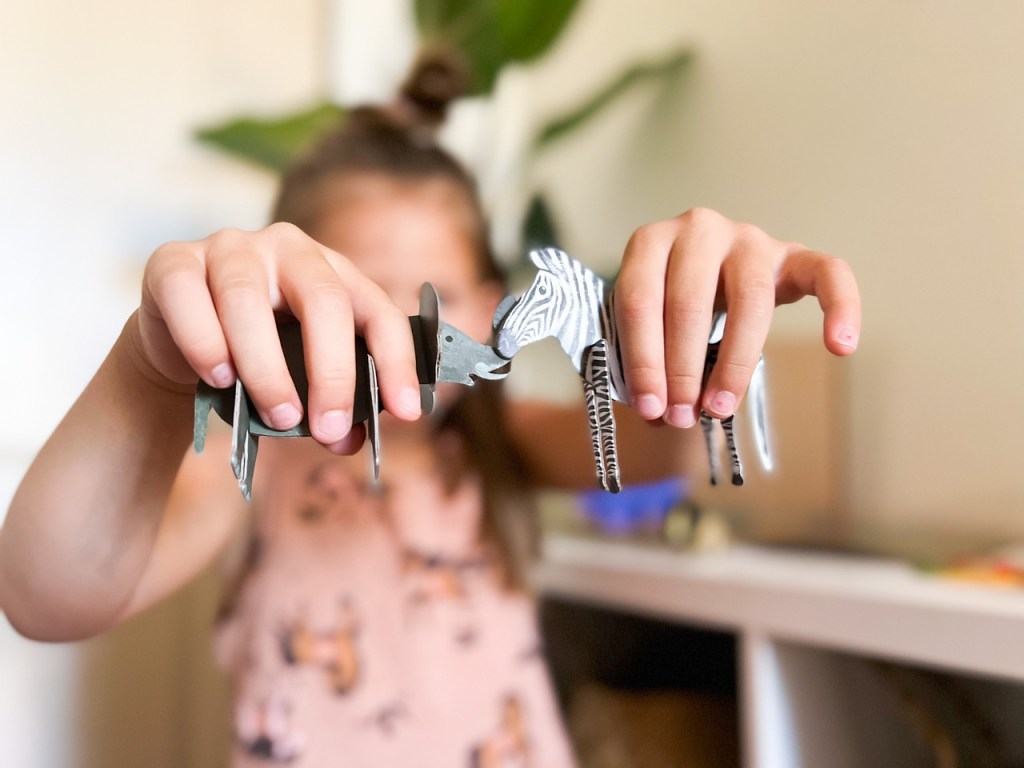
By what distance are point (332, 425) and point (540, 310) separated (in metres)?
0.06

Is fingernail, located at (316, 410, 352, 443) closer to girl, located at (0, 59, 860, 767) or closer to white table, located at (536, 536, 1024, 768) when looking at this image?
girl, located at (0, 59, 860, 767)

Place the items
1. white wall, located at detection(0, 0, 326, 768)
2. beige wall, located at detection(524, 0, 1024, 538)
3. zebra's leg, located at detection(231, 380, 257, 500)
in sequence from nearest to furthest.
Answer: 1. zebra's leg, located at detection(231, 380, 257, 500)
2. white wall, located at detection(0, 0, 326, 768)
3. beige wall, located at detection(524, 0, 1024, 538)

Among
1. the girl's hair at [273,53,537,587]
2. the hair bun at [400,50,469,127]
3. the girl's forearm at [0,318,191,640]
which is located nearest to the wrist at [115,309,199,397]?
the girl's forearm at [0,318,191,640]

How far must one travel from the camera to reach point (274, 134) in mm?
619

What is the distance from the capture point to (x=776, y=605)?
47 centimetres

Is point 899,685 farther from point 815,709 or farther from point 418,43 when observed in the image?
point 418,43

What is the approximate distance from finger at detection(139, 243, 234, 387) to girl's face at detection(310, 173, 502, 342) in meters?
0.20

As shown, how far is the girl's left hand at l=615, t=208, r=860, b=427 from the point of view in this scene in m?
0.20

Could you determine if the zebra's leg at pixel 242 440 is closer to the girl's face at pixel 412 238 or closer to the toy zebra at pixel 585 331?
the toy zebra at pixel 585 331

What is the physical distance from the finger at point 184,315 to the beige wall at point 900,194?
1.07 feet

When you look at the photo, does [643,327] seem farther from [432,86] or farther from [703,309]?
[432,86]

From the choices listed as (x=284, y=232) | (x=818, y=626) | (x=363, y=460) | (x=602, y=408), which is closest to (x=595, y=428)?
(x=602, y=408)

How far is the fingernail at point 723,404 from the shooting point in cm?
19

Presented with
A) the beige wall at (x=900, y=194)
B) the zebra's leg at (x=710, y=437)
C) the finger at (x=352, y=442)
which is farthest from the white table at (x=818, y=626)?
the finger at (x=352, y=442)
